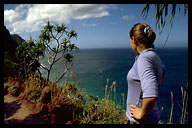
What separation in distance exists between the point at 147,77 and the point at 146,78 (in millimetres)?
10

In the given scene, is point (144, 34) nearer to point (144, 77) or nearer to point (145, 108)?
point (144, 77)

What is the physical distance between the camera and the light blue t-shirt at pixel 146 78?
905 millimetres

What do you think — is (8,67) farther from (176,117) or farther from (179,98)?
(179,98)

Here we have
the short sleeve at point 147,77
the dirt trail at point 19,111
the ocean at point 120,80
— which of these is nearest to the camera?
the short sleeve at point 147,77

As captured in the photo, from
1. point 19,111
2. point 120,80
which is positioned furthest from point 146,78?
point 120,80

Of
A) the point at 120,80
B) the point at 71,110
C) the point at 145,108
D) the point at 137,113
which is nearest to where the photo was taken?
the point at 145,108

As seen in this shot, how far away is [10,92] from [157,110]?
14.0ft

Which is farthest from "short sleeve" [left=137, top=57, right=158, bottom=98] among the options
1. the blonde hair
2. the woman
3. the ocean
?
the ocean

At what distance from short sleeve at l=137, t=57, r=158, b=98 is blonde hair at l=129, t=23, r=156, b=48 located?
19cm

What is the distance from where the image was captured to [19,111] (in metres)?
2.94

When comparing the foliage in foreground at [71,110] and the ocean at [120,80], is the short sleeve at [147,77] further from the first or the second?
the foliage in foreground at [71,110]

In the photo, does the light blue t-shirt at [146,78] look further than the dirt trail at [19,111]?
No

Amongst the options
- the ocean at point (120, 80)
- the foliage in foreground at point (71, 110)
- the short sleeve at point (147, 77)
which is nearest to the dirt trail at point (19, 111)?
the foliage in foreground at point (71, 110)

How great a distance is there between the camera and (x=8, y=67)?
17.6 ft
